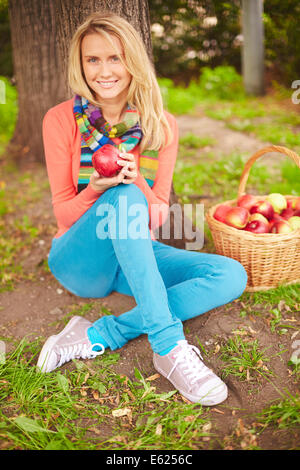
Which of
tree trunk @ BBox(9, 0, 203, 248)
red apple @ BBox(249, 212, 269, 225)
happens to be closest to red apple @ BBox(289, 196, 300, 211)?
red apple @ BBox(249, 212, 269, 225)

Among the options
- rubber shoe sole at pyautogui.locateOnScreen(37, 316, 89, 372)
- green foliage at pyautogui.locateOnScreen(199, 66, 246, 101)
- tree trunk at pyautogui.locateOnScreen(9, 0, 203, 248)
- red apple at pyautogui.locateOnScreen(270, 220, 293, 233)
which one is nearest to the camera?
rubber shoe sole at pyautogui.locateOnScreen(37, 316, 89, 372)

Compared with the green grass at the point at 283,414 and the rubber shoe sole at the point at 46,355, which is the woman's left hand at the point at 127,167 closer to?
the rubber shoe sole at the point at 46,355

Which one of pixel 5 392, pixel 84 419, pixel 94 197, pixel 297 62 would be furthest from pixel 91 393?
pixel 297 62

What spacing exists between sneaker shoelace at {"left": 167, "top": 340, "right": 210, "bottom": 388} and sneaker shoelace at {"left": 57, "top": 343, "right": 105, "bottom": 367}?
45cm

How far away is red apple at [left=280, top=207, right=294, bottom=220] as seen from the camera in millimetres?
2754

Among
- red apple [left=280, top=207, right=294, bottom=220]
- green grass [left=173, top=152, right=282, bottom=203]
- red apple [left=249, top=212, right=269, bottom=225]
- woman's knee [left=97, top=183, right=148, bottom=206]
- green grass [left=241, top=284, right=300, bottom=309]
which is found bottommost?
green grass [left=241, top=284, right=300, bottom=309]

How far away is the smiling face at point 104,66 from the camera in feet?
7.01

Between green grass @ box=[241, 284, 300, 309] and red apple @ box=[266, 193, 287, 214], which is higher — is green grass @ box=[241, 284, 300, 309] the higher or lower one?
the lower one

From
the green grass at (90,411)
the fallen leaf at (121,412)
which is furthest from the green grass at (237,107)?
the fallen leaf at (121,412)

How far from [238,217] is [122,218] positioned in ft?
3.00

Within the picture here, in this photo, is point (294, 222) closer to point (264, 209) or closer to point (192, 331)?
point (264, 209)

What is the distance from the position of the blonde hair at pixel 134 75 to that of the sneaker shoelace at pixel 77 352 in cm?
112

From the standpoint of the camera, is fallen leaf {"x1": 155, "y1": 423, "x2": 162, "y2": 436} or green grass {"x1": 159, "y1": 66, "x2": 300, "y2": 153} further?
green grass {"x1": 159, "y1": 66, "x2": 300, "y2": 153}

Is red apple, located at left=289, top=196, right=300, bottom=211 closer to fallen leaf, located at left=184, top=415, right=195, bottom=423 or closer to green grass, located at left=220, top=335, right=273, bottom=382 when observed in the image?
green grass, located at left=220, top=335, right=273, bottom=382
